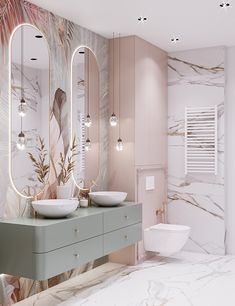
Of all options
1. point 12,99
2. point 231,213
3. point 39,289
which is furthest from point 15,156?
point 231,213

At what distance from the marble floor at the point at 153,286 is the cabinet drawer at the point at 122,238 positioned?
13.8 inches

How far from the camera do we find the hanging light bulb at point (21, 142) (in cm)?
377

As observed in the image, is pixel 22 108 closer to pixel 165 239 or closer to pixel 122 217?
pixel 122 217

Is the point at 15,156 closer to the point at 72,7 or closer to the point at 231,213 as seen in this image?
the point at 72,7

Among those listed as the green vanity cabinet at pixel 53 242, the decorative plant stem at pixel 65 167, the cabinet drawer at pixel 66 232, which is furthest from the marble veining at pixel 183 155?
the cabinet drawer at pixel 66 232

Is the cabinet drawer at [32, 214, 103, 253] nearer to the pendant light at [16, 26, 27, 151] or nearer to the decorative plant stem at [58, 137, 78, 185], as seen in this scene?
the decorative plant stem at [58, 137, 78, 185]

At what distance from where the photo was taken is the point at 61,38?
4324 mm

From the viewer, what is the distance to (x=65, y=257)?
3.55 metres

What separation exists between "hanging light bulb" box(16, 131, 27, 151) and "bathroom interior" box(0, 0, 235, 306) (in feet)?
0.06

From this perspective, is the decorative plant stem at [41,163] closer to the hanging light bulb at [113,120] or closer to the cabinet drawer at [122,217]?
the cabinet drawer at [122,217]

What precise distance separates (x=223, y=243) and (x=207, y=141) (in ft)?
4.38

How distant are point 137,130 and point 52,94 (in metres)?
1.26

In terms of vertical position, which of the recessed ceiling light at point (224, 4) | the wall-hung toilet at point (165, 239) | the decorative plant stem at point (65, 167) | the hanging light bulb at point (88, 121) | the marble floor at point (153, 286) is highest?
the recessed ceiling light at point (224, 4)

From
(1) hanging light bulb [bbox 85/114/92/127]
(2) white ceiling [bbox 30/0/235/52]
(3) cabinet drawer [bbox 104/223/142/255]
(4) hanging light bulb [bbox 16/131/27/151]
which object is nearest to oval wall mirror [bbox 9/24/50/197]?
(4) hanging light bulb [bbox 16/131/27/151]
